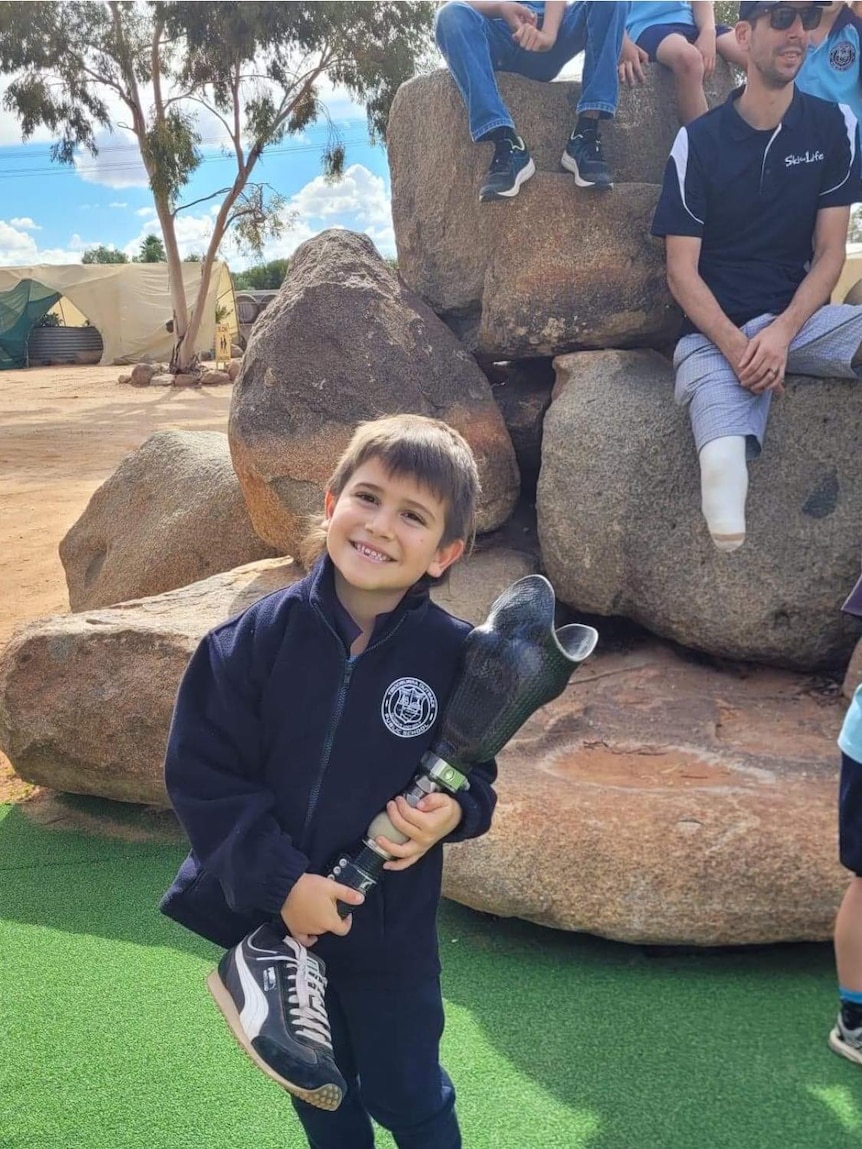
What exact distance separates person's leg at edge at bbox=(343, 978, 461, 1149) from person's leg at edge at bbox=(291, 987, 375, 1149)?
37 millimetres

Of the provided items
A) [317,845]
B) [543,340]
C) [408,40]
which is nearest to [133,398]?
[408,40]

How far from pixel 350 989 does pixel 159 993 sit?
1.03m

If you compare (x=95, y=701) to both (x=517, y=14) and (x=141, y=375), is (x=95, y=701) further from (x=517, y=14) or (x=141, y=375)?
(x=141, y=375)

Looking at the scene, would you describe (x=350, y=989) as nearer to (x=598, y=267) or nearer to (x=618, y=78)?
(x=598, y=267)

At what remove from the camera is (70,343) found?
2477 cm

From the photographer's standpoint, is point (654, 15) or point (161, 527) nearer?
point (654, 15)

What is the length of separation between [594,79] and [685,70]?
0.42m

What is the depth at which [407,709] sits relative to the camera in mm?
1478

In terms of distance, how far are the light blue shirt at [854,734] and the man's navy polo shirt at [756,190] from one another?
5.25 ft

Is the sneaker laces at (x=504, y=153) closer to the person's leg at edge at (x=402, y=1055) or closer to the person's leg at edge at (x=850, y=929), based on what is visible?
the person's leg at edge at (x=850, y=929)

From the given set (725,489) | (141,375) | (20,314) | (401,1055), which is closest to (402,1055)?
(401,1055)

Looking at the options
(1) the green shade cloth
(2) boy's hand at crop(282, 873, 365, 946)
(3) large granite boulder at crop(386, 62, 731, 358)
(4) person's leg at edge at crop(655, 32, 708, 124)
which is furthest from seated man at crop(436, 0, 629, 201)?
(1) the green shade cloth

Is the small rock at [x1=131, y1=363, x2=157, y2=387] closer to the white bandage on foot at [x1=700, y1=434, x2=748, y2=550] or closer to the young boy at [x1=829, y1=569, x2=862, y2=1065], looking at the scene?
the white bandage on foot at [x1=700, y1=434, x2=748, y2=550]

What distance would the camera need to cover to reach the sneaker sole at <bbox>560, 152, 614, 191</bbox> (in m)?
3.60
